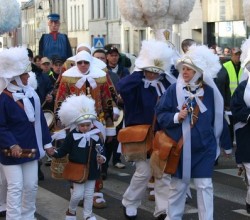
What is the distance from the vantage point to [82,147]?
24.3 ft

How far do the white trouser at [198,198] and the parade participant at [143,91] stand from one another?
0.74 m

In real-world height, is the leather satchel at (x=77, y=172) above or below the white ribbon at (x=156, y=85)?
below

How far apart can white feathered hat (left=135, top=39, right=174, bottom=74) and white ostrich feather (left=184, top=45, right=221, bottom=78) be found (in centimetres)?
78

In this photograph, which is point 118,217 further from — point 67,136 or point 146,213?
point 67,136

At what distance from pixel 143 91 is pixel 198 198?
1.54 meters

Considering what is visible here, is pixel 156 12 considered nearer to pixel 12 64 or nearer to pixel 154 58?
pixel 154 58

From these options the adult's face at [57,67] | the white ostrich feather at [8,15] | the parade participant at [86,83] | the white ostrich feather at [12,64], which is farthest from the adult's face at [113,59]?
the white ostrich feather at [12,64]

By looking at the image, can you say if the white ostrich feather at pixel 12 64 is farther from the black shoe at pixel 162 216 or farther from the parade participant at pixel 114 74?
the parade participant at pixel 114 74

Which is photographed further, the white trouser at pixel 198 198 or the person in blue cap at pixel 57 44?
the person in blue cap at pixel 57 44

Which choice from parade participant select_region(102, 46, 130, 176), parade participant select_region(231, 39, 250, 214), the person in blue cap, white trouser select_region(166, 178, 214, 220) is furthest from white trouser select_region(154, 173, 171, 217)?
the person in blue cap

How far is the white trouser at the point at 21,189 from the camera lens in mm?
6922

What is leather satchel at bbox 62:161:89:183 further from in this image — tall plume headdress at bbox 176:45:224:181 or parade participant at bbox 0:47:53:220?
tall plume headdress at bbox 176:45:224:181

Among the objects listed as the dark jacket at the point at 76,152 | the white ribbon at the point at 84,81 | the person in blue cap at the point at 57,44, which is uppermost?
the person in blue cap at the point at 57,44

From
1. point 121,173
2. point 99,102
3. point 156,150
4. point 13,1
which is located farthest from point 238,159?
point 13,1
